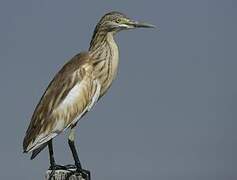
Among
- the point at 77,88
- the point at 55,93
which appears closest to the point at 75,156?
the point at 55,93

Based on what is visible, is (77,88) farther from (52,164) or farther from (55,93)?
(52,164)

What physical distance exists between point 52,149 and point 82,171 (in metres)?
0.53

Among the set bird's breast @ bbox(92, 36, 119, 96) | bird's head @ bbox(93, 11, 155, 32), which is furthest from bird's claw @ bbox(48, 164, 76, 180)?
bird's head @ bbox(93, 11, 155, 32)

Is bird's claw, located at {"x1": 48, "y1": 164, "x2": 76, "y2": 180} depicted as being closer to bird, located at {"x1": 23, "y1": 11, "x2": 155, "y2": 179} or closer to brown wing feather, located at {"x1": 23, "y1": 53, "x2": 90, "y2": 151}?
bird, located at {"x1": 23, "y1": 11, "x2": 155, "y2": 179}

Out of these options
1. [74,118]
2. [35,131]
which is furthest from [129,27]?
[35,131]

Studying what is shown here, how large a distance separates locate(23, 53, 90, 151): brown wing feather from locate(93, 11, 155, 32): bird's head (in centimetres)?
45

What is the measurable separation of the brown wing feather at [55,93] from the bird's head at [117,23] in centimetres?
45

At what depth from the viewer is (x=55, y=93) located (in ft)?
18.8

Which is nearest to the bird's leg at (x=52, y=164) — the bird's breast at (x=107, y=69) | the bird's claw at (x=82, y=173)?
the bird's claw at (x=82, y=173)

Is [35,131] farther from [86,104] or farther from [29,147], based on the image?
[86,104]

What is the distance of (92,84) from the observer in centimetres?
595

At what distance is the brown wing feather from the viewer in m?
5.46

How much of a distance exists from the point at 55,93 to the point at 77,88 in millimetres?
316

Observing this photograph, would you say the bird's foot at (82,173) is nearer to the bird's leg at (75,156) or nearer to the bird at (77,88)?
the bird's leg at (75,156)
